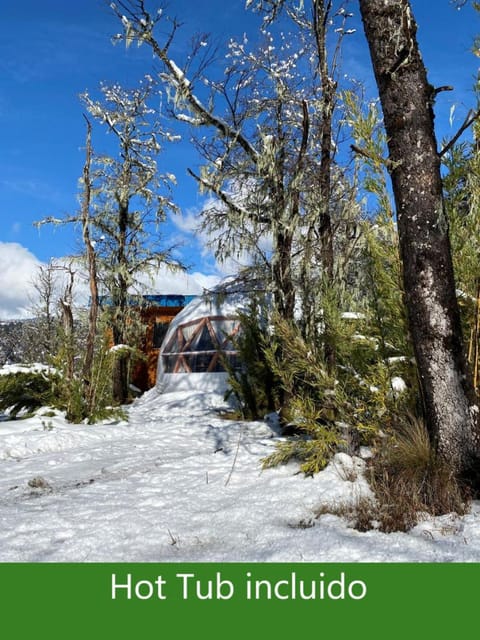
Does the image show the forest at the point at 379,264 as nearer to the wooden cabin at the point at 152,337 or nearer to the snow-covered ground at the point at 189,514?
the snow-covered ground at the point at 189,514

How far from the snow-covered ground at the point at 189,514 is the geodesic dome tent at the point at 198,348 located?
924 cm

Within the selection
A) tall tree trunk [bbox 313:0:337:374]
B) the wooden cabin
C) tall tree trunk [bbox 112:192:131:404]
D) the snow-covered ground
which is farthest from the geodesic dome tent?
the snow-covered ground

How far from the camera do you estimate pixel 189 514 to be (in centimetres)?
344

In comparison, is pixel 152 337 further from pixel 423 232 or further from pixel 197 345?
pixel 423 232

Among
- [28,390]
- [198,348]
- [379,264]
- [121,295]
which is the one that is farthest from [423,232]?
[198,348]

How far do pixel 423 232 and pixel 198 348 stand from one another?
13.9 m

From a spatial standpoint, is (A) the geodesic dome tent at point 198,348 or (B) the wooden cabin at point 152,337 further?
(B) the wooden cabin at point 152,337

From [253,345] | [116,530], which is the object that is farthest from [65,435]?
[116,530]

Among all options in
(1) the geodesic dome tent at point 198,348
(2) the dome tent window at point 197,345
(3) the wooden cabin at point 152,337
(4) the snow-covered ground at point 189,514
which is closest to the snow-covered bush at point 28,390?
(4) the snow-covered ground at point 189,514

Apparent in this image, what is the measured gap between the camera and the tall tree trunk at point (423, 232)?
11.4 feet

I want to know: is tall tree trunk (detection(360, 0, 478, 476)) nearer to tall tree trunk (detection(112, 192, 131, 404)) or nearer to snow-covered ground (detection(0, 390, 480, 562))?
snow-covered ground (detection(0, 390, 480, 562))

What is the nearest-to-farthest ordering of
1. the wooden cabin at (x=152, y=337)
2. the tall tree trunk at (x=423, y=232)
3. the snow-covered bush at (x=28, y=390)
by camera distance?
the tall tree trunk at (x=423, y=232), the snow-covered bush at (x=28, y=390), the wooden cabin at (x=152, y=337)

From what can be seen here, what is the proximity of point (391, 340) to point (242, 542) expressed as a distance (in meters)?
2.48

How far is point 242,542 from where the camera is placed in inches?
111
